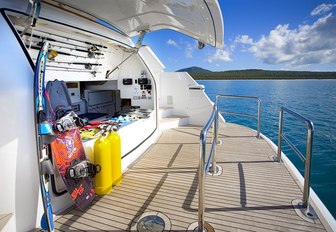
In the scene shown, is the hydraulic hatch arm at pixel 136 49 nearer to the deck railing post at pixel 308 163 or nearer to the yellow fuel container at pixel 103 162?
the yellow fuel container at pixel 103 162

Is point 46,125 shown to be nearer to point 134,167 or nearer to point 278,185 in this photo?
point 134,167

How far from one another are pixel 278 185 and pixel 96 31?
12.4ft

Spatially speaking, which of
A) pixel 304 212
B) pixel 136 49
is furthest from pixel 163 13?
pixel 304 212

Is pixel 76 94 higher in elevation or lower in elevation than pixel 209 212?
higher

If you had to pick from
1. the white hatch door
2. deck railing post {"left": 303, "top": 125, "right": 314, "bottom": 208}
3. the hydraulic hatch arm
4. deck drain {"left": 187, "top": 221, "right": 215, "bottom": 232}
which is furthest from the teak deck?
the hydraulic hatch arm

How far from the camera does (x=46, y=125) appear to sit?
1971 millimetres

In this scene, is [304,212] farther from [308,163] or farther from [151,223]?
[151,223]

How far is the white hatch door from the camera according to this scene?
228cm

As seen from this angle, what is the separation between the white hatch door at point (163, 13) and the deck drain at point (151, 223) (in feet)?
7.62

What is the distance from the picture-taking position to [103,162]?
8.88 ft

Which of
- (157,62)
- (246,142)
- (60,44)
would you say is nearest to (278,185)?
(246,142)

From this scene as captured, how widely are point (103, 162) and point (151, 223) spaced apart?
39.5 inches

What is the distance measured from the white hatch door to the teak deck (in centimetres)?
210

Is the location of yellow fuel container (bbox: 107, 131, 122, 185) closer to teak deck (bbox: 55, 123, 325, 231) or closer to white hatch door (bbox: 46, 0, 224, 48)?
teak deck (bbox: 55, 123, 325, 231)
